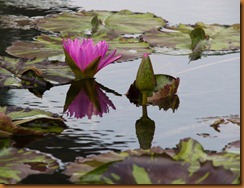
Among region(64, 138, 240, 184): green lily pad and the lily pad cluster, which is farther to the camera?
the lily pad cluster

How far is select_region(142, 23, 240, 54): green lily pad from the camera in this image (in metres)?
2.05

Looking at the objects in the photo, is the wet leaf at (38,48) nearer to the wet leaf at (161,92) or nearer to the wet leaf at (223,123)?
the wet leaf at (161,92)

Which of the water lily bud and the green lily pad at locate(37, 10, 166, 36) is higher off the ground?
the green lily pad at locate(37, 10, 166, 36)

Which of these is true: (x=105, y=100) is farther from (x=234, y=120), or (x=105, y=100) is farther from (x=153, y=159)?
(x=153, y=159)

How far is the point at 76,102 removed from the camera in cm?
157

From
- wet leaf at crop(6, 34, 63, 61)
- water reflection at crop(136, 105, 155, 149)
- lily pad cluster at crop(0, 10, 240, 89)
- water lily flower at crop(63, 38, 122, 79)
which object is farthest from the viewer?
wet leaf at crop(6, 34, 63, 61)

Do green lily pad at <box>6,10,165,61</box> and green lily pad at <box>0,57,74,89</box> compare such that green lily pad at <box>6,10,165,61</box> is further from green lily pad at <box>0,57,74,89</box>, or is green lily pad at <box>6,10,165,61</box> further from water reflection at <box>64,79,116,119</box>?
water reflection at <box>64,79,116,119</box>

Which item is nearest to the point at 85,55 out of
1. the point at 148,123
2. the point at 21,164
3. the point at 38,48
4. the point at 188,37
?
the point at 148,123

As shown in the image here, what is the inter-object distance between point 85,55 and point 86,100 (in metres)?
0.12

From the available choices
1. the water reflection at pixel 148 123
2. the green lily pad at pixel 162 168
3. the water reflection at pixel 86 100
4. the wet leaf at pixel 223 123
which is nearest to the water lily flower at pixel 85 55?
the water reflection at pixel 86 100

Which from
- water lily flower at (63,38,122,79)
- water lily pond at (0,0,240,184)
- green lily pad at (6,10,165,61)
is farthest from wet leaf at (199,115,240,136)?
green lily pad at (6,10,165,61)

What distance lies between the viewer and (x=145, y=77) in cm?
154

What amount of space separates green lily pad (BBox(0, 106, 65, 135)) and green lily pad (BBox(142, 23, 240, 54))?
721 mm

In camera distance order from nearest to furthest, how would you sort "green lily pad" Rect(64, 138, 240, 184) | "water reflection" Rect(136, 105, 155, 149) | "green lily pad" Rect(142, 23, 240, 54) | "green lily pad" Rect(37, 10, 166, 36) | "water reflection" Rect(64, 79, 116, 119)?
"green lily pad" Rect(64, 138, 240, 184) → "water reflection" Rect(136, 105, 155, 149) → "water reflection" Rect(64, 79, 116, 119) → "green lily pad" Rect(142, 23, 240, 54) → "green lily pad" Rect(37, 10, 166, 36)
